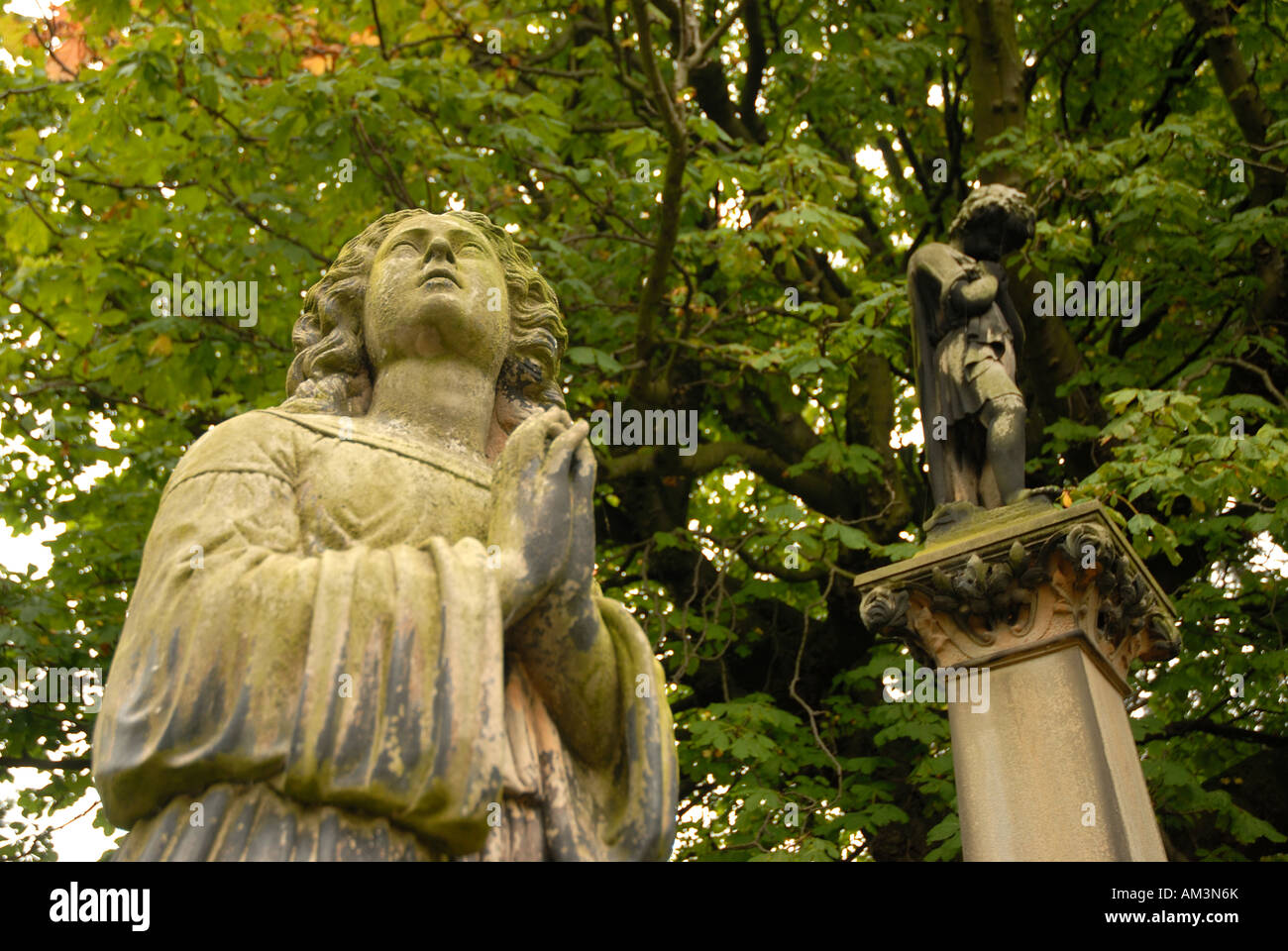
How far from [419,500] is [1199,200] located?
7.48 meters

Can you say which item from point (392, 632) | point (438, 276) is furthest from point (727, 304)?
point (392, 632)

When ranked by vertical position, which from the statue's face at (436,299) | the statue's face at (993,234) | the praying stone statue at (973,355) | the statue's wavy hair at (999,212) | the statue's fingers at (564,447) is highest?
the statue's wavy hair at (999,212)

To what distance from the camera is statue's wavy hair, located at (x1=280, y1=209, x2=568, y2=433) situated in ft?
10.4

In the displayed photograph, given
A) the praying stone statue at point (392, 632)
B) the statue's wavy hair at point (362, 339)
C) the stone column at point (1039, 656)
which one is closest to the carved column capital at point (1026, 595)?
the stone column at point (1039, 656)

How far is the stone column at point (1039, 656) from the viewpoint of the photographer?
6453 mm

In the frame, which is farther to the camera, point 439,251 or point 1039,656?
point 1039,656

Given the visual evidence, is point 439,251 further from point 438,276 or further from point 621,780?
point 621,780

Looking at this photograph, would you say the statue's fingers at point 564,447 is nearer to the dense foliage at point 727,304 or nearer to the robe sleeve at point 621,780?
the robe sleeve at point 621,780

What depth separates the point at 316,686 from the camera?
2.24 m

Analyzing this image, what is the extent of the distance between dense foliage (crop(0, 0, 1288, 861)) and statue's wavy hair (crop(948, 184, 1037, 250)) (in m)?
0.58

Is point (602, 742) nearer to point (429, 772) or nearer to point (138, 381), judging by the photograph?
point (429, 772)

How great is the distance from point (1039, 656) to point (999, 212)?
3.00 meters

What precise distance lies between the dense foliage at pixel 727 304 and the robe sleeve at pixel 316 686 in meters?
5.56

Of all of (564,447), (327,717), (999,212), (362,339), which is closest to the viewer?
(327,717)
